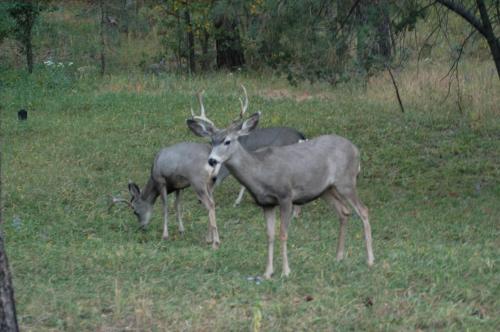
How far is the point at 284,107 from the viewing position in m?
18.5

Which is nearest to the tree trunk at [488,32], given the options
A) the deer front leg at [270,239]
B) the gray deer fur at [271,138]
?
the gray deer fur at [271,138]

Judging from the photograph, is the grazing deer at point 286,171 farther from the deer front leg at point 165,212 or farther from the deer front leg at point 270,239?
the deer front leg at point 165,212

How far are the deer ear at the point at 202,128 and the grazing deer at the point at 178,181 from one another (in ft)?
4.46

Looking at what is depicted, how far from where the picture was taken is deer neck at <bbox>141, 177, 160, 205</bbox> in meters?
11.6

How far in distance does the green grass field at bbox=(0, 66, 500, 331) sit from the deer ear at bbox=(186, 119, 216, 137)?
39.6 inches

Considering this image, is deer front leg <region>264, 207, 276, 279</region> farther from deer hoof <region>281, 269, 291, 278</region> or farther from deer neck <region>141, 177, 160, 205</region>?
deer neck <region>141, 177, 160, 205</region>

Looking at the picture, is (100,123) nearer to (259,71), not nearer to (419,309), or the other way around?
(259,71)

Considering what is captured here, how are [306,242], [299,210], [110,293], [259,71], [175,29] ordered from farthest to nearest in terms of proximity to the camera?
[175,29] → [259,71] → [299,210] → [306,242] → [110,293]

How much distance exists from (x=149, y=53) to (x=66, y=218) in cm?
1684

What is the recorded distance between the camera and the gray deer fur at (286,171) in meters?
8.45

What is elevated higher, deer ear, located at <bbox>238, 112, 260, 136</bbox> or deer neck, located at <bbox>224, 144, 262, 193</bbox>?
deer ear, located at <bbox>238, 112, 260, 136</bbox>

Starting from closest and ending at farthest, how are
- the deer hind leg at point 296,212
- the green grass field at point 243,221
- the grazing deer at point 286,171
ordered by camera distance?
the green grass field at point 243,221 < the grazing deer at point 286,171 < the deer hind leg at point 296,212

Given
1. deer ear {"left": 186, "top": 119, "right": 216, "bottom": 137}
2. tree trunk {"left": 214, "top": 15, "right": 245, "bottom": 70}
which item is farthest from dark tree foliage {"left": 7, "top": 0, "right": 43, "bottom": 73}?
deer ear {"left": 186, "top": 119, "right": 216, "bottom": 137}

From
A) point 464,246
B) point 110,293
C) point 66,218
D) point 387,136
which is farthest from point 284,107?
point 110,293
